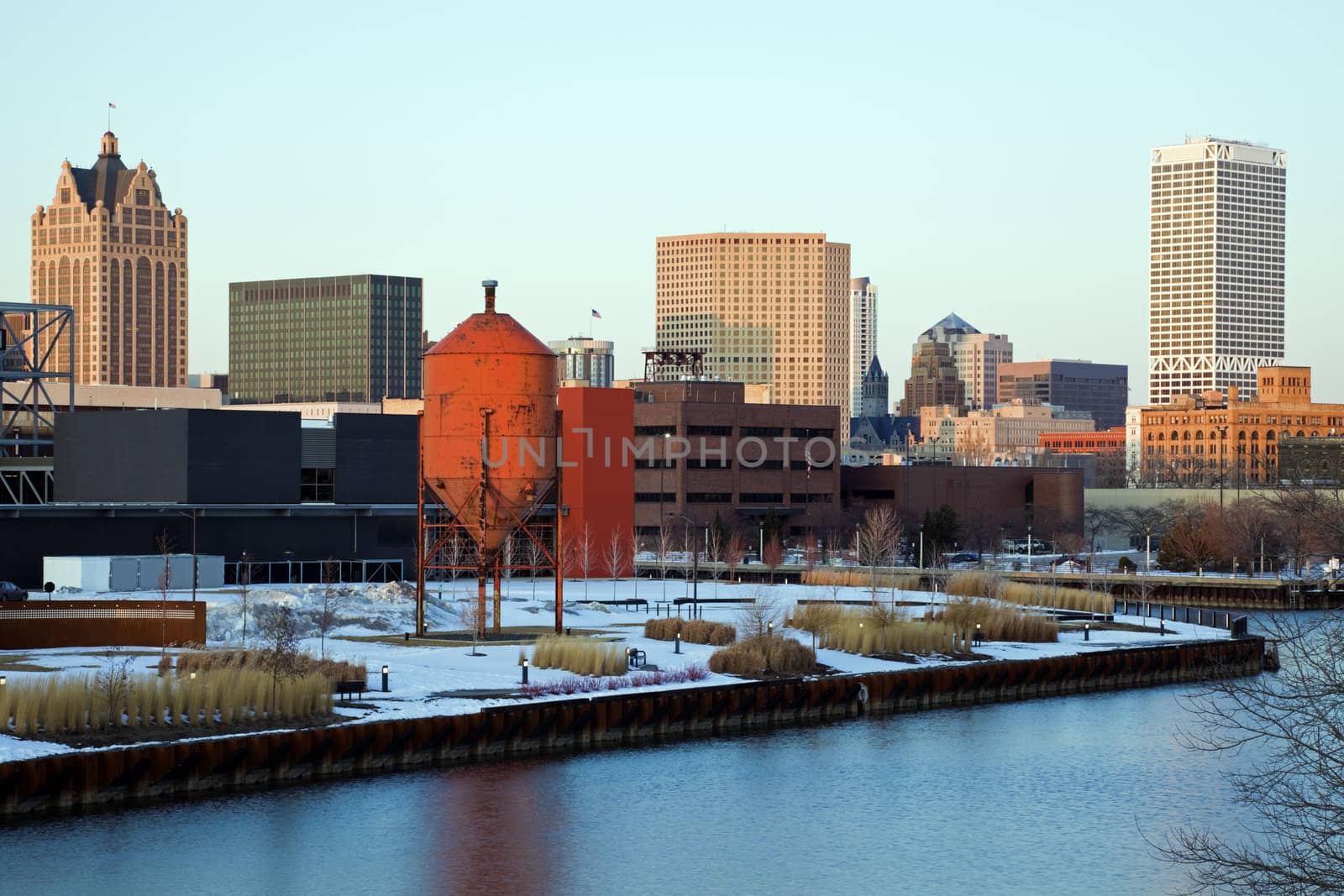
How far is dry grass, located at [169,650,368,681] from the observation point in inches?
2014

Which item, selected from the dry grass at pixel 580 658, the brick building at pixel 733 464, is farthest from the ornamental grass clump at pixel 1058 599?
the brick building at pixel 733 464

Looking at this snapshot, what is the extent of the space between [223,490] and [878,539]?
4411cm

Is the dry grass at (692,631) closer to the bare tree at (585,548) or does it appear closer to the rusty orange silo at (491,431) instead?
the rusty orange silo at (491,431)

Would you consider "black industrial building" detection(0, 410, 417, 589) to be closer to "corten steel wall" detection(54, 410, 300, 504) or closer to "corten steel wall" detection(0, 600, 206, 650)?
"corten steel wall" detection(54, 410, 300, 504)

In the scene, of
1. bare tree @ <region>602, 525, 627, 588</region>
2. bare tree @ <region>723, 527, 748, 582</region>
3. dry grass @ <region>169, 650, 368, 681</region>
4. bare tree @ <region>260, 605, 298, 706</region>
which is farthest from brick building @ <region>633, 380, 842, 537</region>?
dry grass @ <region>169, 650, 368, 681</region>

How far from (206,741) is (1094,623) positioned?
51.7 meters

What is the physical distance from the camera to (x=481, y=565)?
68625 millimetres

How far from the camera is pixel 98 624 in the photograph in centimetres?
6172

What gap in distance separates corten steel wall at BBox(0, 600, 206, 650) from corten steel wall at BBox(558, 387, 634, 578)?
6228 cm

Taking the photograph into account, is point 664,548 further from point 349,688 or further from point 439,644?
point 349,688

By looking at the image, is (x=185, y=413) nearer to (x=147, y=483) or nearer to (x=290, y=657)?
(x=147, y=483)

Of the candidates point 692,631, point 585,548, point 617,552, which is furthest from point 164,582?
point 617,552

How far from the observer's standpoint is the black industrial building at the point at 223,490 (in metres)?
86.2

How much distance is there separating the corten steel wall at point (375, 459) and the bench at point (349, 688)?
42.0 m
